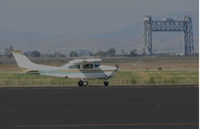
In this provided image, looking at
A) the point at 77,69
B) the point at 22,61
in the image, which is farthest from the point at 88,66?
the point at 22,61
